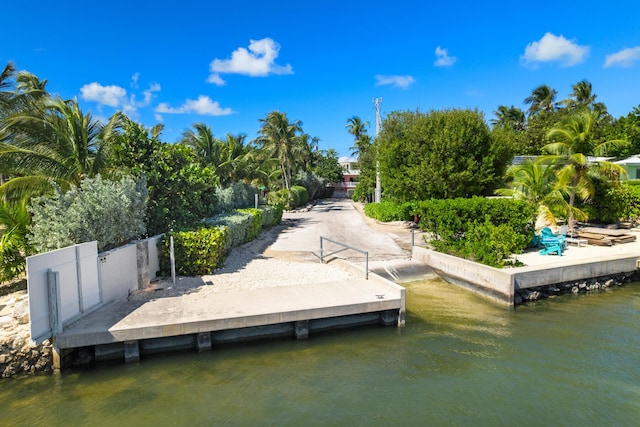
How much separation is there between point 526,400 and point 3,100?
19.4m

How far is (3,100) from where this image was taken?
14.7 meters

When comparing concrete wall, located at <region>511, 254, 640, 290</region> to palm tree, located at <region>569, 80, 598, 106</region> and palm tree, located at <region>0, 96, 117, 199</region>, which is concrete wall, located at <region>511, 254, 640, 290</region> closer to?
palm tree, located at <region>0, 96, 117, 199</region>

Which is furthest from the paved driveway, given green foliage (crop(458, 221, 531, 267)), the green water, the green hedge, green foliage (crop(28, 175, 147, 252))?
green foliage (crop(28, 175, 147, 252))

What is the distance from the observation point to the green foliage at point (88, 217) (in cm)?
841

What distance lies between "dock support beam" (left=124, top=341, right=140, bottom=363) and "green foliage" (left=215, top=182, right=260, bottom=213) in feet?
38.7

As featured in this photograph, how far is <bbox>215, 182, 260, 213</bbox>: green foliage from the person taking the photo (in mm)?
19766

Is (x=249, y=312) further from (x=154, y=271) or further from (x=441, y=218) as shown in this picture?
(x=441, y=218)

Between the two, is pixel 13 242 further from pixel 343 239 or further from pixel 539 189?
pixel 539 189

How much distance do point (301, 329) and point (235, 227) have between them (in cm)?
758

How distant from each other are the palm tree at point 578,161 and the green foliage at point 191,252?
15.7 m

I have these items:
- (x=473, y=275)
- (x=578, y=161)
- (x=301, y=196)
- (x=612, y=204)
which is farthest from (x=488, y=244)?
(x=301, y=196)

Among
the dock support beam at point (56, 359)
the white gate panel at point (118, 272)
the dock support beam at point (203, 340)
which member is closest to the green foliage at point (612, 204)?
the dock support beam at point (203, 340)

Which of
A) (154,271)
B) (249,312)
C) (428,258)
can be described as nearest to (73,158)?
(154,271)

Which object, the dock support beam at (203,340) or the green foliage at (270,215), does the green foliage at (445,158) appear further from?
the dock support beam at (203,340)
